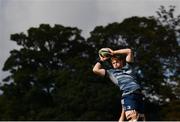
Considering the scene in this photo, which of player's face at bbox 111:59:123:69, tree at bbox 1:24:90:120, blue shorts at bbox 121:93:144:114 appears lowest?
blue shorts at bbox 121:93:144:114

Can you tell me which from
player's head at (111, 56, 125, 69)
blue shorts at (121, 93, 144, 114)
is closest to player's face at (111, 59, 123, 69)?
player's head at (111, 56, 125, 69)

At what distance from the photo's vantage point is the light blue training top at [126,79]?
37.2 ft

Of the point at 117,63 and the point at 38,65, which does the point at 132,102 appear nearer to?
the point at 117,63

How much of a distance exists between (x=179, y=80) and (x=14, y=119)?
16.4 m

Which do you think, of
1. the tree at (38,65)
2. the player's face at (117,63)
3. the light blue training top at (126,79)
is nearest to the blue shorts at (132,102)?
the light blue training top at (126,79)

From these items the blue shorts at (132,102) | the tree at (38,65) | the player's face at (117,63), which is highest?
the tree at (38,65)

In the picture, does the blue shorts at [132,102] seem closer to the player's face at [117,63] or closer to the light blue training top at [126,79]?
the light blue training top at [126,79]

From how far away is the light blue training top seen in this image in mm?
11328

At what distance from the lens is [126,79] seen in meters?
11.4

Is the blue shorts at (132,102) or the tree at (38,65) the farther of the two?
the tree at (38,65)

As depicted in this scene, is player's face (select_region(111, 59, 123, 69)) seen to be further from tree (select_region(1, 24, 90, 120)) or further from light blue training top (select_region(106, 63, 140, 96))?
tree (select_region(1, 24, 90, 120))

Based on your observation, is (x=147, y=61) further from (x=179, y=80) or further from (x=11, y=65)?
(x=11, y=65)

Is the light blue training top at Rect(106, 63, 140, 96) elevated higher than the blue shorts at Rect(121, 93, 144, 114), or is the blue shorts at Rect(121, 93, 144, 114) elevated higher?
the light blue training top at Rect(106, 63, 140, 96)

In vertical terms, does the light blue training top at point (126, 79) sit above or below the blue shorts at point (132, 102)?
above
